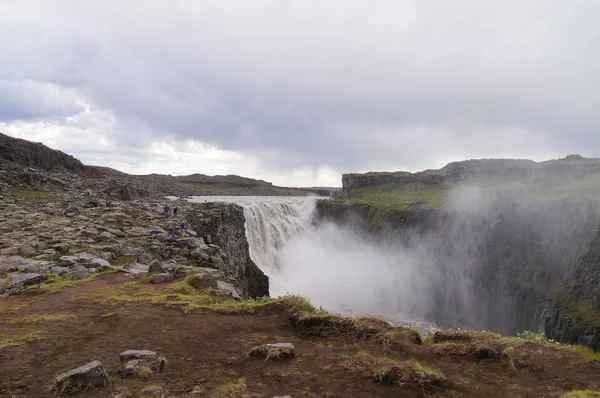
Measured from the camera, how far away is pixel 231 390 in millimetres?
7867

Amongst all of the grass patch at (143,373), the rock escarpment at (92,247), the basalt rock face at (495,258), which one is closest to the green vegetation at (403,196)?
the basalt rock face at (495,258)

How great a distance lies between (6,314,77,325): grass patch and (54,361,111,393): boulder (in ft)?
17.6

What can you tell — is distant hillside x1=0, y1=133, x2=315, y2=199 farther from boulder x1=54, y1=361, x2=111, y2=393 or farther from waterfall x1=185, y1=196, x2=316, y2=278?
boulder x1=54, y1=361, x2=111, y2=393

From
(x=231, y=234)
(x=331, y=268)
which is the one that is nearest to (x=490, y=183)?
(x=331, y=268)

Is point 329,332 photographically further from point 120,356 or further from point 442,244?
point 442,244

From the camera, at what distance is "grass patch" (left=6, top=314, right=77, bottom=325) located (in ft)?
38.0

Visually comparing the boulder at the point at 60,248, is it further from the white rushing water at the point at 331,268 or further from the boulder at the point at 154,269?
the white rushing water at the point at 331,268

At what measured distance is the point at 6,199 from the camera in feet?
108

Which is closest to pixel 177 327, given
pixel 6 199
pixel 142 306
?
pixel 142 306

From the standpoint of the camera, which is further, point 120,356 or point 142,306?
point 142,306

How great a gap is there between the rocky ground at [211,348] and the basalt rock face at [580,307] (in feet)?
109

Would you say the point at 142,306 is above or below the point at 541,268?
above

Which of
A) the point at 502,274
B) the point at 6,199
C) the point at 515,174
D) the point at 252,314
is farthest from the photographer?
the point at 515,174

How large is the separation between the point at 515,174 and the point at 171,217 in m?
74.2
